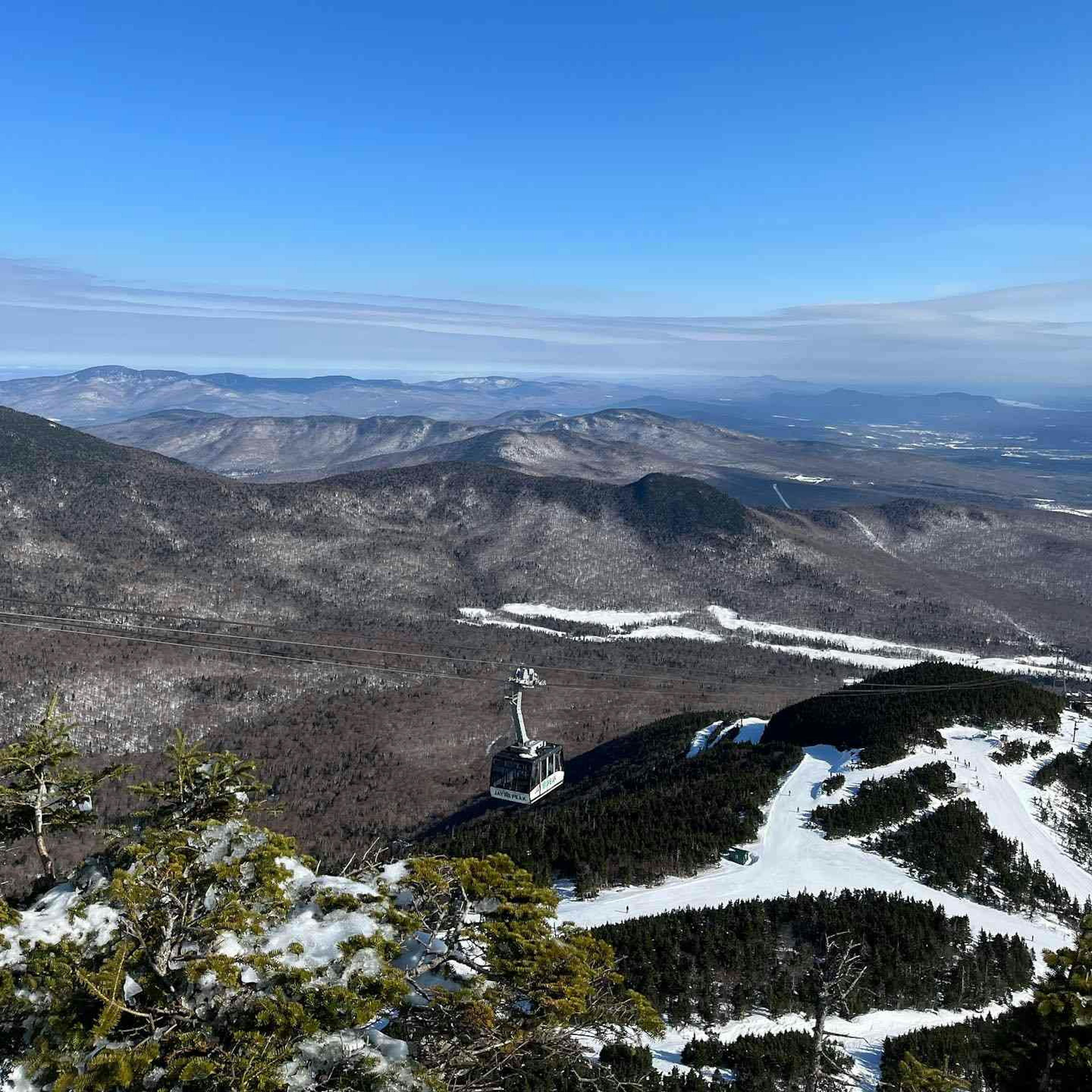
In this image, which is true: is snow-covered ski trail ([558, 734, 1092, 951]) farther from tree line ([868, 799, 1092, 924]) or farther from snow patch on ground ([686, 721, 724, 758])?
snow patch on ground ([686, 721, 724, 758])

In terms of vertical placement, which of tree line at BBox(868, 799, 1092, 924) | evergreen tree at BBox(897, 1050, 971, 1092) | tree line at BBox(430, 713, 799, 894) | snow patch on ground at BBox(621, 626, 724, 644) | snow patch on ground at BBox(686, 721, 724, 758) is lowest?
snow patch on ground at BBox(621, 626, 724, 644)

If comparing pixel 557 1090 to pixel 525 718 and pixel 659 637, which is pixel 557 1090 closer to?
pixel 525 718

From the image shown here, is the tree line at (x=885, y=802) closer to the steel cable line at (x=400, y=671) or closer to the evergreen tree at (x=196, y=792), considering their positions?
the evergreen tree at (x=196, y=792)

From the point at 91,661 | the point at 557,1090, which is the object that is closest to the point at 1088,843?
the point at 557,1090

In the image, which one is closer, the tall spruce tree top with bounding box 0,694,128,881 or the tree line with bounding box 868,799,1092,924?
the tall spruce tree top with bounding box 0,694,128,881

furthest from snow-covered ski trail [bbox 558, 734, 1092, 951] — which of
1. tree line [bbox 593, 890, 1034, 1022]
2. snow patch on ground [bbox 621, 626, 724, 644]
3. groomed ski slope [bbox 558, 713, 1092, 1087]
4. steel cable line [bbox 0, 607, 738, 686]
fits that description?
snow patch on ground [bbox 621, 626, 724, 644]

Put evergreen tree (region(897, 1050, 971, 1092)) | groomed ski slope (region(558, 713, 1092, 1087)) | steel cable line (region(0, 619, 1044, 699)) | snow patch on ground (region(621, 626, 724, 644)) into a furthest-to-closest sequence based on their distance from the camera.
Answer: snow patch on ground (region(621, 626, 724, 644)) → steel cable line (region(0, 619, 1044, 699)) → groomed ski slope (region(558, 713, 1092, 1087)) → evergreen tree (region(897, 1050, 971, 1092))
